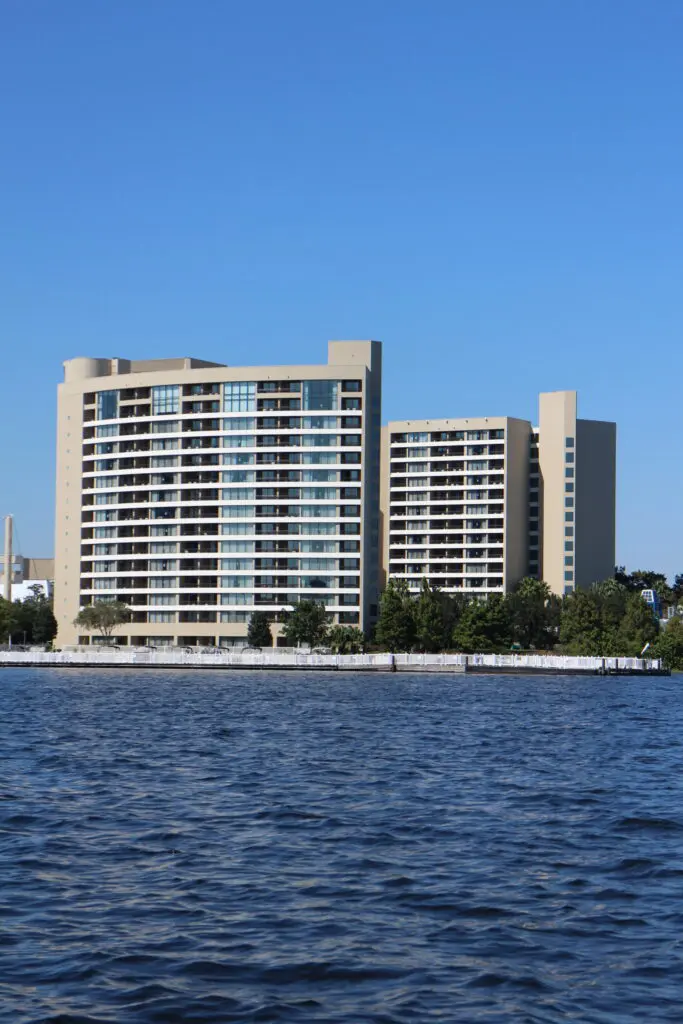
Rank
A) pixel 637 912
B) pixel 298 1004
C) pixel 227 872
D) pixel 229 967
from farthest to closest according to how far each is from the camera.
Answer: pixel 227 872 → pixel 637 912 → pixel 229 967 → pixel 298 1004

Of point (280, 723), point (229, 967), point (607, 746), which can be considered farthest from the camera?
point (280, 723)

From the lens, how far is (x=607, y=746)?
224ft

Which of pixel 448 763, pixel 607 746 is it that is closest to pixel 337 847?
pixel 448 763

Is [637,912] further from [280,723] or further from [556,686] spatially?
[556,686]

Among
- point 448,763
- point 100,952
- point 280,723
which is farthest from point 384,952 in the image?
point 280,723

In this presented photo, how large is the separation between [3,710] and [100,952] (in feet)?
255

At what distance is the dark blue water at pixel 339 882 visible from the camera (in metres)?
20.6

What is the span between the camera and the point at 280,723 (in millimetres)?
84938

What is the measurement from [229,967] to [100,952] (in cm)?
236

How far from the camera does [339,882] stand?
29250 millimetres

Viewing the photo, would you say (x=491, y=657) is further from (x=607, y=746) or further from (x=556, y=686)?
(x=607, y=746)

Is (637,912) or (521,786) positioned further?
(521,786)

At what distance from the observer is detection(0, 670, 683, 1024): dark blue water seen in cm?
2062

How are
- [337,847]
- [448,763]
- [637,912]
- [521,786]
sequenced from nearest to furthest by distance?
1. [637,912]
2. [337,847]
3. [521,786]
4. [448,763]
